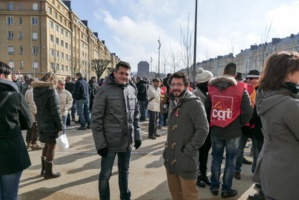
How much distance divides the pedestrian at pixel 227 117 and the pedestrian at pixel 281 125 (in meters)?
1.69

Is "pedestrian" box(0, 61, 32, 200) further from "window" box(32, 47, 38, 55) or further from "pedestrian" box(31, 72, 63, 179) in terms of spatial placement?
"window" box(32, 47, 38, 55)

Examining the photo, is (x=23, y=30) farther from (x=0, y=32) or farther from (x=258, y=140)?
(x=258, y=140)

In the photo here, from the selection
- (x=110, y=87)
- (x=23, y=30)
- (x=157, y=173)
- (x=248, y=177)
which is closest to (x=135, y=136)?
(x=110, y=87)

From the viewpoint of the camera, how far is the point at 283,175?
75.6 inches

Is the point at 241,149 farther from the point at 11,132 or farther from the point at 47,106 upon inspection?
the point at 11,132

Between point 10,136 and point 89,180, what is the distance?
7.52 feet

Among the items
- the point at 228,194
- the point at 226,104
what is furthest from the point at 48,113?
the point at 228,194

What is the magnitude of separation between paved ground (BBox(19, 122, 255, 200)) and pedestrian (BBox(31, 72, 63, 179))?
0.39m

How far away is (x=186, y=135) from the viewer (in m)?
2.91

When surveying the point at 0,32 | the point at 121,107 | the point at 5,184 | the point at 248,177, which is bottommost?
the point at 248,177

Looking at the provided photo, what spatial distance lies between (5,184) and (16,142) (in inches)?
18.4

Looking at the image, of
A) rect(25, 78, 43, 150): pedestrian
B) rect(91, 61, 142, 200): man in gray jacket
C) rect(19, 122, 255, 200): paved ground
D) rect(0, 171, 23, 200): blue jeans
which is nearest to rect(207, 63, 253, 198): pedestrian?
rect(19, 122, 255, 200): paved ground

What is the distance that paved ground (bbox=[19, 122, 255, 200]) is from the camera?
3.96m

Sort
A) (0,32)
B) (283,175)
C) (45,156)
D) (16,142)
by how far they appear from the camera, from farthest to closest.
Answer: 1. (0,32)
2. (45,156)
3. (16,142)
4. (283,175)
